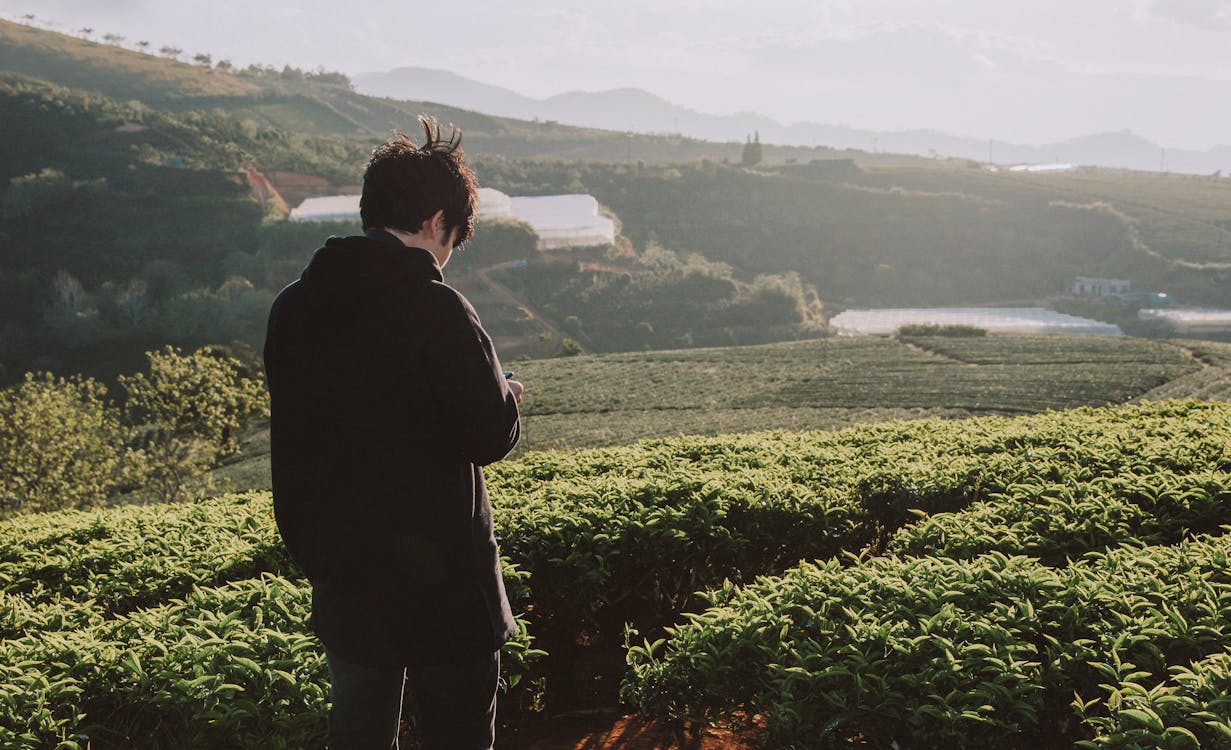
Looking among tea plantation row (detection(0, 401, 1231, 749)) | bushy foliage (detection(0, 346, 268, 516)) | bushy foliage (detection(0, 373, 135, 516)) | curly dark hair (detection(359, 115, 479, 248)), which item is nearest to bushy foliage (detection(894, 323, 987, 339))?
bushy foliage (detection(0, 346, 268, 516))

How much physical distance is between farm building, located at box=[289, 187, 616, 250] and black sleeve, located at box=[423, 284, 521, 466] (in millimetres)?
66745

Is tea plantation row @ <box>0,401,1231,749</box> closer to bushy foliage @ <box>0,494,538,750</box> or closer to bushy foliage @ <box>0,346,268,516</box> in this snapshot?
bushy foliage @ <box>0,494,538,750</box>

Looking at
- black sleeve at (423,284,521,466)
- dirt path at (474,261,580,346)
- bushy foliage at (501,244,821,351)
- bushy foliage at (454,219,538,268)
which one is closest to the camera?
black sleeve at (423,284,521,466)

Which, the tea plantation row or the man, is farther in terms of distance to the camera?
the tea plantation row

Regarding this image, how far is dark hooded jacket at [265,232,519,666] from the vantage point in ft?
7.41

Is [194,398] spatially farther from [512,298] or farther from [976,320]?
[976,320]

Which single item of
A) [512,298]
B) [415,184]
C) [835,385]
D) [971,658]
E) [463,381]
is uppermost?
[415,184]

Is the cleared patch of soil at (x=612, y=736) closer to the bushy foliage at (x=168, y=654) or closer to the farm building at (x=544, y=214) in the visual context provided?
the bushy foliage at (x=168, y=654)

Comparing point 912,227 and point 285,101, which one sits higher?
point 285,101

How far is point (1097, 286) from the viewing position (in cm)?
7000

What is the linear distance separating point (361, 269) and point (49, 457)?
2139 centimetres

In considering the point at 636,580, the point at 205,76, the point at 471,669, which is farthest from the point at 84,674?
the point at 205,76

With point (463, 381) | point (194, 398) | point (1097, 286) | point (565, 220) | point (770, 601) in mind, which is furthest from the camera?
point (565, 220)

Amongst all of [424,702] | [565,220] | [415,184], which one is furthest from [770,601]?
[565,220]
